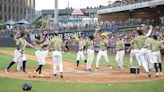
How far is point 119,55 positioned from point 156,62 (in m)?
4.06

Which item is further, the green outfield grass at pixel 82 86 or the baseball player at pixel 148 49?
the baseball player at pixel 148 49

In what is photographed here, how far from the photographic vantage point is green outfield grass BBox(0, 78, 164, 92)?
14398mm

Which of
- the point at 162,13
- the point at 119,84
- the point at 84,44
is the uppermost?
the point at 162,13

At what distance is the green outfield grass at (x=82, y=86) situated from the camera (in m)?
14.4

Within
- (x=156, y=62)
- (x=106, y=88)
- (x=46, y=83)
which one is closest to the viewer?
(x=106, y=88)

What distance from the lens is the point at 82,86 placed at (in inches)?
606

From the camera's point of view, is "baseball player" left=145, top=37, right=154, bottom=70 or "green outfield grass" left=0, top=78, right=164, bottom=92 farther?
"baseball player" left=145, top=37, right=154, bottom=70

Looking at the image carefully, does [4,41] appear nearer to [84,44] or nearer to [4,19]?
[84,44]

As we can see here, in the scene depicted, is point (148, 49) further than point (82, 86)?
Yes

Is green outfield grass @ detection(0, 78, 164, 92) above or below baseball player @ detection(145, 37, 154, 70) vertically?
below

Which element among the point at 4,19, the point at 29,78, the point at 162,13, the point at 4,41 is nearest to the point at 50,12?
the point at 4,19

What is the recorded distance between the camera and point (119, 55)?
2328 centimetres

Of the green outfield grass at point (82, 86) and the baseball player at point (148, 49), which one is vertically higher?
the baseball player at point (148, 49)

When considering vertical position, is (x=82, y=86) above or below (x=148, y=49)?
below
